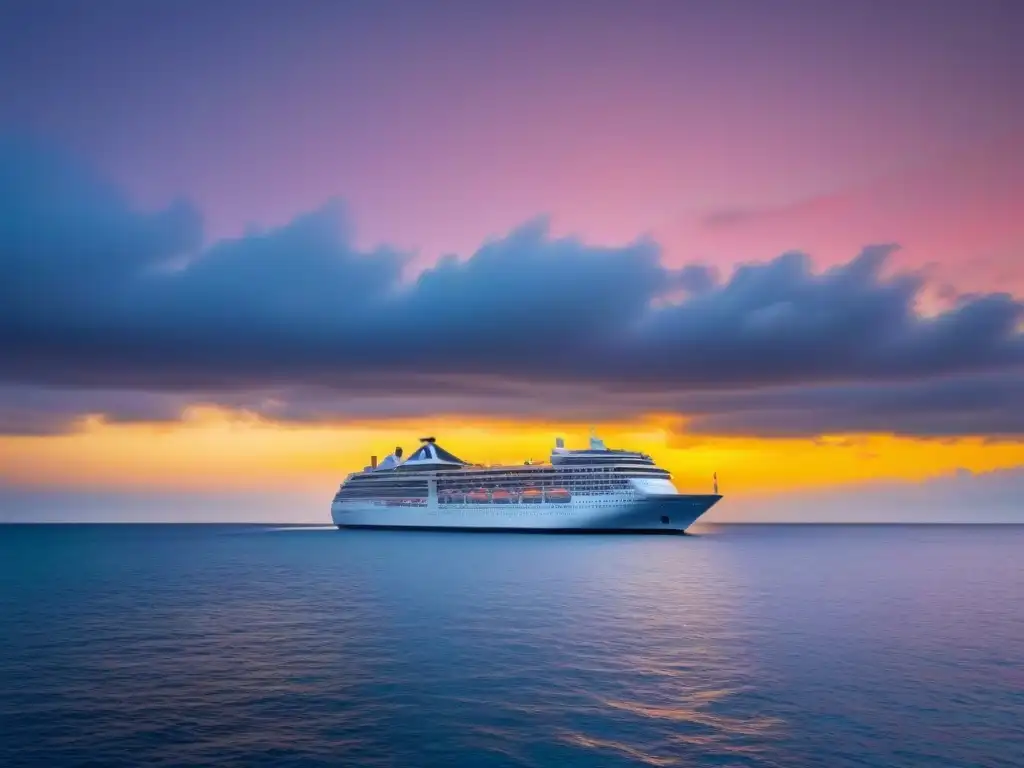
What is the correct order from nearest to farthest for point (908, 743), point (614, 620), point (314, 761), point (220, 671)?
point (314, 761) < point (908, 743) < point (220, 671) < point (614, 620)

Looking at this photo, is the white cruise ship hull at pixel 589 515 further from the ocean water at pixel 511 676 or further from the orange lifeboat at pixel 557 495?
the ocean water at pixel 511 676

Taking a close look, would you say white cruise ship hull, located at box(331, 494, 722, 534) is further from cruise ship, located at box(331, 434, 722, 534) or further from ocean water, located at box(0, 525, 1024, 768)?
ocean water, located at box(0, 525, 1024, 768)

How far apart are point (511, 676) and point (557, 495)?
122 m

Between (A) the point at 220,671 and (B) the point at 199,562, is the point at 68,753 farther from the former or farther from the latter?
(B) the point at 199,562

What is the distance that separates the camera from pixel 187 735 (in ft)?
80.4

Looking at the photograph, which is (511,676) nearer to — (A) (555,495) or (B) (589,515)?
(B) (589,515)

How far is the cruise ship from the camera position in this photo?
483ft

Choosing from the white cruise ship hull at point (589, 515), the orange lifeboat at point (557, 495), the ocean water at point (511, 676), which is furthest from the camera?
the orange lifeboat at point (557, 495)

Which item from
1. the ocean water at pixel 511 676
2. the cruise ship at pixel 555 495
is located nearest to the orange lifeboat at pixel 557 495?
the cruise ship at pixel 555 495

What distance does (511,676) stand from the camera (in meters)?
32.8

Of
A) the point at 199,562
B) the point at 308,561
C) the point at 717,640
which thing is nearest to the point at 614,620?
the point at 717,640

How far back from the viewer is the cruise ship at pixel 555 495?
483 feet

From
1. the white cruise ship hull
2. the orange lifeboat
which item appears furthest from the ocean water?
the orange lifeboat

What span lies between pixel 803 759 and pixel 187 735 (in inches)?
718
